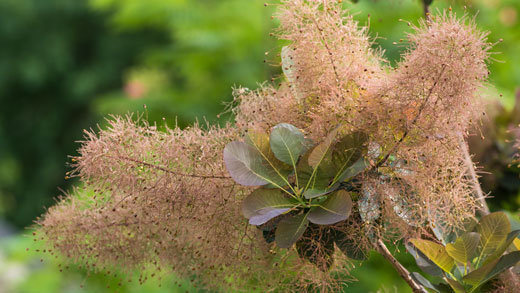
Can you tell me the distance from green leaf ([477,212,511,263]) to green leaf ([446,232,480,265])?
0.03 m

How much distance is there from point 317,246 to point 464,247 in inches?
5.4

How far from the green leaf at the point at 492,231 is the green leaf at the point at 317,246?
15 cm

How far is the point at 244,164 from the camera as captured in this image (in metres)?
0.54

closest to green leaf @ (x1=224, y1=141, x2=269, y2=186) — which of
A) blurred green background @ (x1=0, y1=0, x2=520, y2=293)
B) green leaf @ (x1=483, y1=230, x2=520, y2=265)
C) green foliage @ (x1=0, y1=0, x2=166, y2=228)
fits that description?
green leaf @ (x1=483, y1=230, x2=520, y2=265)

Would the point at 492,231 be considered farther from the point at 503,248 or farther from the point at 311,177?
the point at 311,177

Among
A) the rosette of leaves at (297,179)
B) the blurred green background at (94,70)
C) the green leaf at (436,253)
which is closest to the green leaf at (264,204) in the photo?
the rosette of leaves at (297,179)

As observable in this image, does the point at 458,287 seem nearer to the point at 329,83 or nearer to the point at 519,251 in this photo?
the point at 519,251

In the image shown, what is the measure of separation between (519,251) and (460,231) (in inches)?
3.3

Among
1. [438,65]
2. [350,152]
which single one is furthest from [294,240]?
[438,65]

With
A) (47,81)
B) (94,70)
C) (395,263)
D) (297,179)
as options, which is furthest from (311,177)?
(47,81)

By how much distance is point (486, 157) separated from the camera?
1.04m

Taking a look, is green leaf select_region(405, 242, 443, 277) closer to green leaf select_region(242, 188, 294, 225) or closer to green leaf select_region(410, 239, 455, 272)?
green leaf select_region(410, 239, 455, 272)

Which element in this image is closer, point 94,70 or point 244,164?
point 244,164

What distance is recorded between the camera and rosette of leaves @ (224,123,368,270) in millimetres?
537
